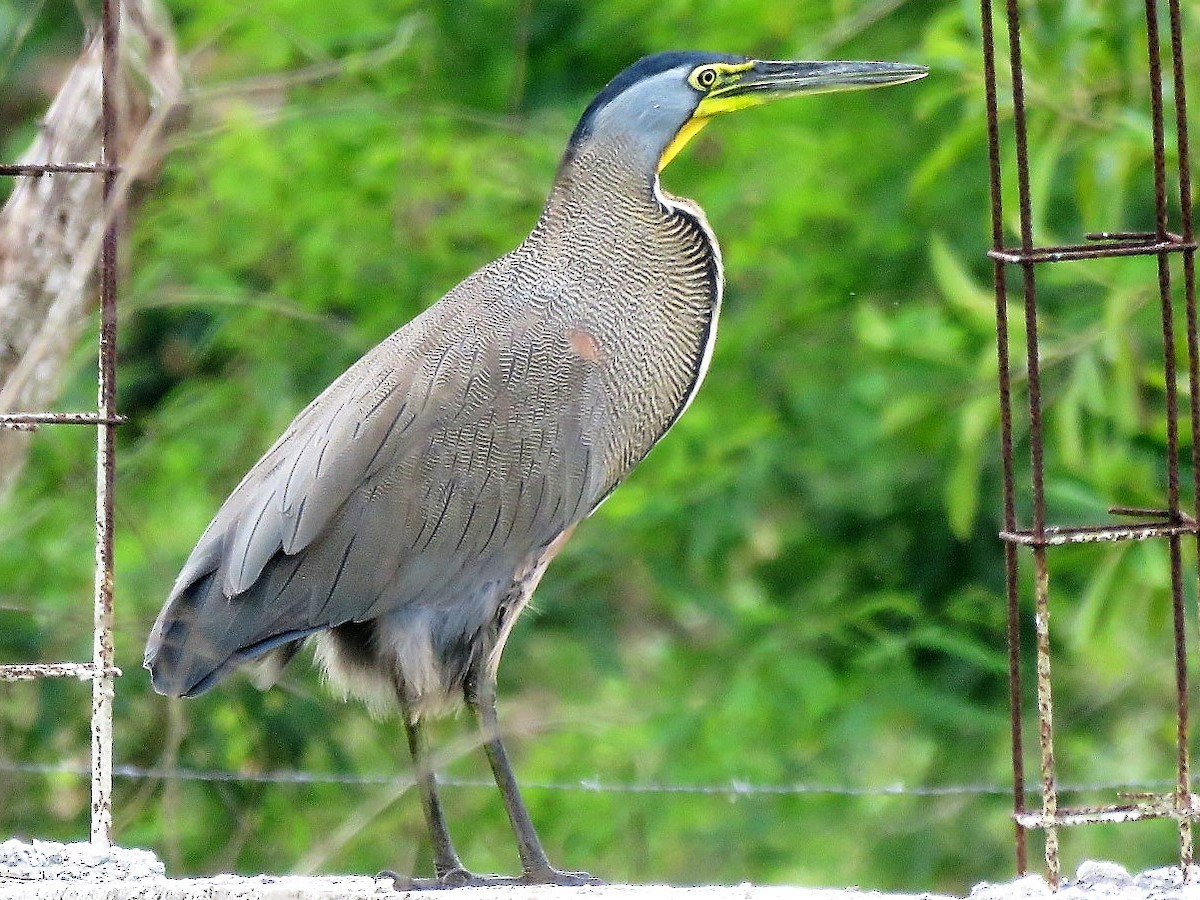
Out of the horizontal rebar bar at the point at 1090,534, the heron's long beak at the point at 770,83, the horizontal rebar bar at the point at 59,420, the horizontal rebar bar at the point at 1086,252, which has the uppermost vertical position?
the heron's long beak at the point at 770,83

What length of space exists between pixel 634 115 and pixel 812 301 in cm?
222

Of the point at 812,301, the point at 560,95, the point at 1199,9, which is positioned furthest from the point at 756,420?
the point at 1199,9

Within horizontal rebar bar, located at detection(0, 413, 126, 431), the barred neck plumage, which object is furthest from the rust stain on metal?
horizontal rebar bar, located at detection(0, 413, 126, 431)

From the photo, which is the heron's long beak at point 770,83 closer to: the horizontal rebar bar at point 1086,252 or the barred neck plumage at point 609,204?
the barred neck plumage at point 609,204

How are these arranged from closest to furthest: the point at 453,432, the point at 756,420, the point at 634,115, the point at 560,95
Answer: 1. the point at 453,432
2. the point at 634,115
3. the point at 756,420
4. the point at 560,95

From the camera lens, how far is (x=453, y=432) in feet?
10.9

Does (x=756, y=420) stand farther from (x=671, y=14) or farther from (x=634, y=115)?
(x=634, y=115)

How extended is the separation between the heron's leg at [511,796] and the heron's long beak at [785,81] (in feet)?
3.93

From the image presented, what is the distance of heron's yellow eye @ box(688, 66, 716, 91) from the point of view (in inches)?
143

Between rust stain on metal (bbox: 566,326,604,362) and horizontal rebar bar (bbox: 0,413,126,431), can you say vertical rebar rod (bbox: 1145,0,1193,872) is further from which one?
horizontal rebar bar (bbox: 0,413,126,431)

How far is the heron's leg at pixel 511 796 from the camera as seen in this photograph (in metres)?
3.31

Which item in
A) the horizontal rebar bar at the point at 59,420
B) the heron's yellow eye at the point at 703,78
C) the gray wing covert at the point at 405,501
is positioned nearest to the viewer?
the horizontal rebar bar at the point at 59,420

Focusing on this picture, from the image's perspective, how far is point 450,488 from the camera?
10.9 ft

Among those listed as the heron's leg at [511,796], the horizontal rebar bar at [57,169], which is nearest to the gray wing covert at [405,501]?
the heron's leg at [511,796]
